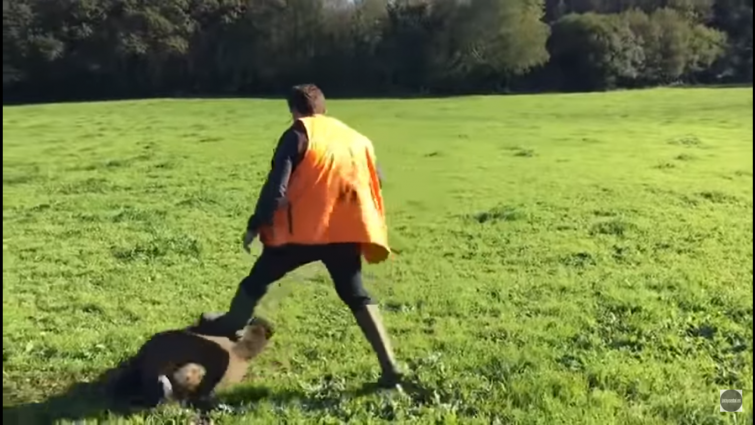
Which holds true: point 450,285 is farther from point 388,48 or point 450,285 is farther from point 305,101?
point 388,48

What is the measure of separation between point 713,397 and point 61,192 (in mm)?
12973

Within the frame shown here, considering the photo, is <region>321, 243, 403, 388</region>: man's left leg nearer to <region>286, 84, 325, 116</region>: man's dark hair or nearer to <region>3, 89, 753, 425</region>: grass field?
<region>3, 89, 753, 425</region>: grass field

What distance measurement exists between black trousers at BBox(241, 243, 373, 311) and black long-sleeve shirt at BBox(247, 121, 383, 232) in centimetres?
25

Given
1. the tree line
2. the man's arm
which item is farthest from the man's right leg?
the tree line

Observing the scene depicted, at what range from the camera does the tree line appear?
4625 cm

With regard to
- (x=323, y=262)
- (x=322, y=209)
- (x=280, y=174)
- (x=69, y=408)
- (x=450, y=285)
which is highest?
(x=280, y=174)

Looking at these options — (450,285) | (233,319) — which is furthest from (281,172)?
(450,285)

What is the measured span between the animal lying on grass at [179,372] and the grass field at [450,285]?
0.17 metres

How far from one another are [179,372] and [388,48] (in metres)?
47.0

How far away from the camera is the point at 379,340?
5.36m

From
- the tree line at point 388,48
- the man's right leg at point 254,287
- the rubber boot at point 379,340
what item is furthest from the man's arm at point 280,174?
the tree line at point 388,48

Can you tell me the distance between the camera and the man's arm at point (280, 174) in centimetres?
496

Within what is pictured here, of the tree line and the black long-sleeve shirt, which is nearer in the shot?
the black long-sleeve shirt

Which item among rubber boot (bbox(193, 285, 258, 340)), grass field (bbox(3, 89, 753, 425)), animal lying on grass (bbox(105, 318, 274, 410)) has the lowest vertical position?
grass field (bbox(3, 89, 753, 425))
